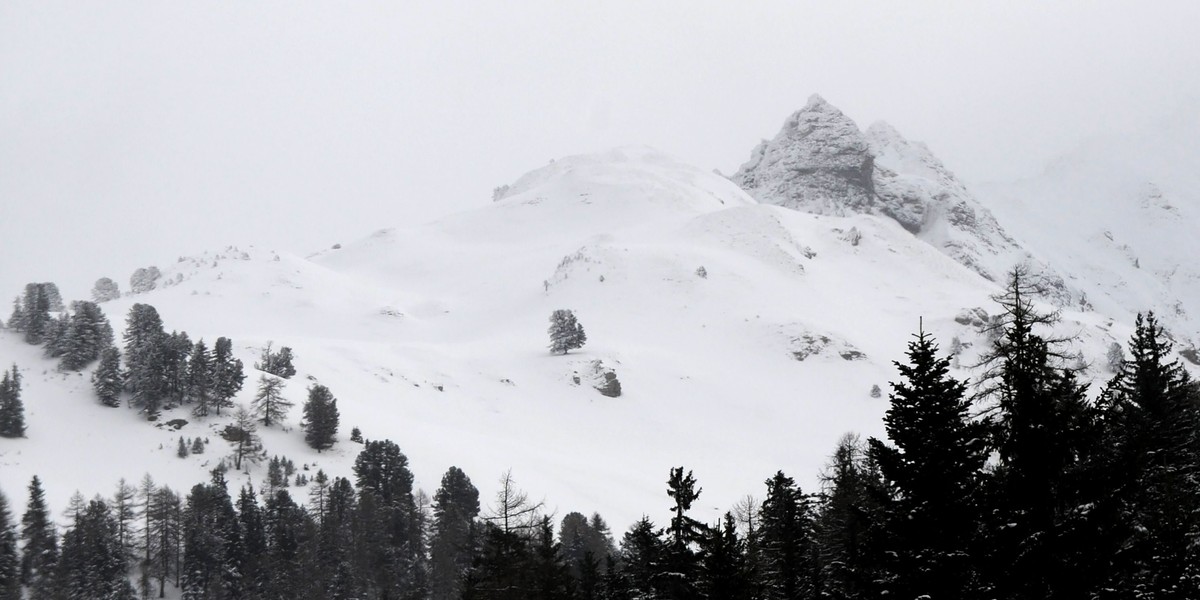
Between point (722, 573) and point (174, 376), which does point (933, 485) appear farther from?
point (174, 376)

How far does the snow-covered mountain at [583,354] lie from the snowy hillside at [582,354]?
0.38 metres

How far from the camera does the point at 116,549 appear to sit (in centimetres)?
6022

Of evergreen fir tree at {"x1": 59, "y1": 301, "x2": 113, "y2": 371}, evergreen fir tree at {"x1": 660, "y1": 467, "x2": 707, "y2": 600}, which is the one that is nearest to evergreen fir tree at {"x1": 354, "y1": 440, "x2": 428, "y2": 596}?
evergreen fir tree at {"x1": 660, "y1": 467, "x2": 707, "y2": 600}

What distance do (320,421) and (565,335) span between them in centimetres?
4904

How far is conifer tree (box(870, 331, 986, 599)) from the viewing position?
551 inches

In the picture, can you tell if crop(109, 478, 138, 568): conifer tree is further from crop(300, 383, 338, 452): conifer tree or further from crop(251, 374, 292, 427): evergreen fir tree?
crop(300, 383, 338, 452): conifer tree

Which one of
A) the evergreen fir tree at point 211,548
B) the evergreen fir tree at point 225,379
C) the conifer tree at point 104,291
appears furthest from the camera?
the conifer tree at point 104,291

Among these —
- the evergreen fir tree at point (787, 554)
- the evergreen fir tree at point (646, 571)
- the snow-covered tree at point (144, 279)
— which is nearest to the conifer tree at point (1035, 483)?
the evergreen fir tree at point (646, 571)

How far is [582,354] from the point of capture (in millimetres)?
121625

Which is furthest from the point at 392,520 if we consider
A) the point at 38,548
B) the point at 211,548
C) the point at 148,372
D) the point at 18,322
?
the point at 18,322

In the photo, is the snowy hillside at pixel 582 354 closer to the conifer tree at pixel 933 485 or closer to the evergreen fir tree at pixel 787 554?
the evergreen fir tree at pixel 787 554

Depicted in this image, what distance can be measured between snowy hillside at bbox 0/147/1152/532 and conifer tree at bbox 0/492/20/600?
870cm

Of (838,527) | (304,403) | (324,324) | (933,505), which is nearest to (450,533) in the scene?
(304,403)

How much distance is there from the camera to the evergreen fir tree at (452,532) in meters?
59.1
